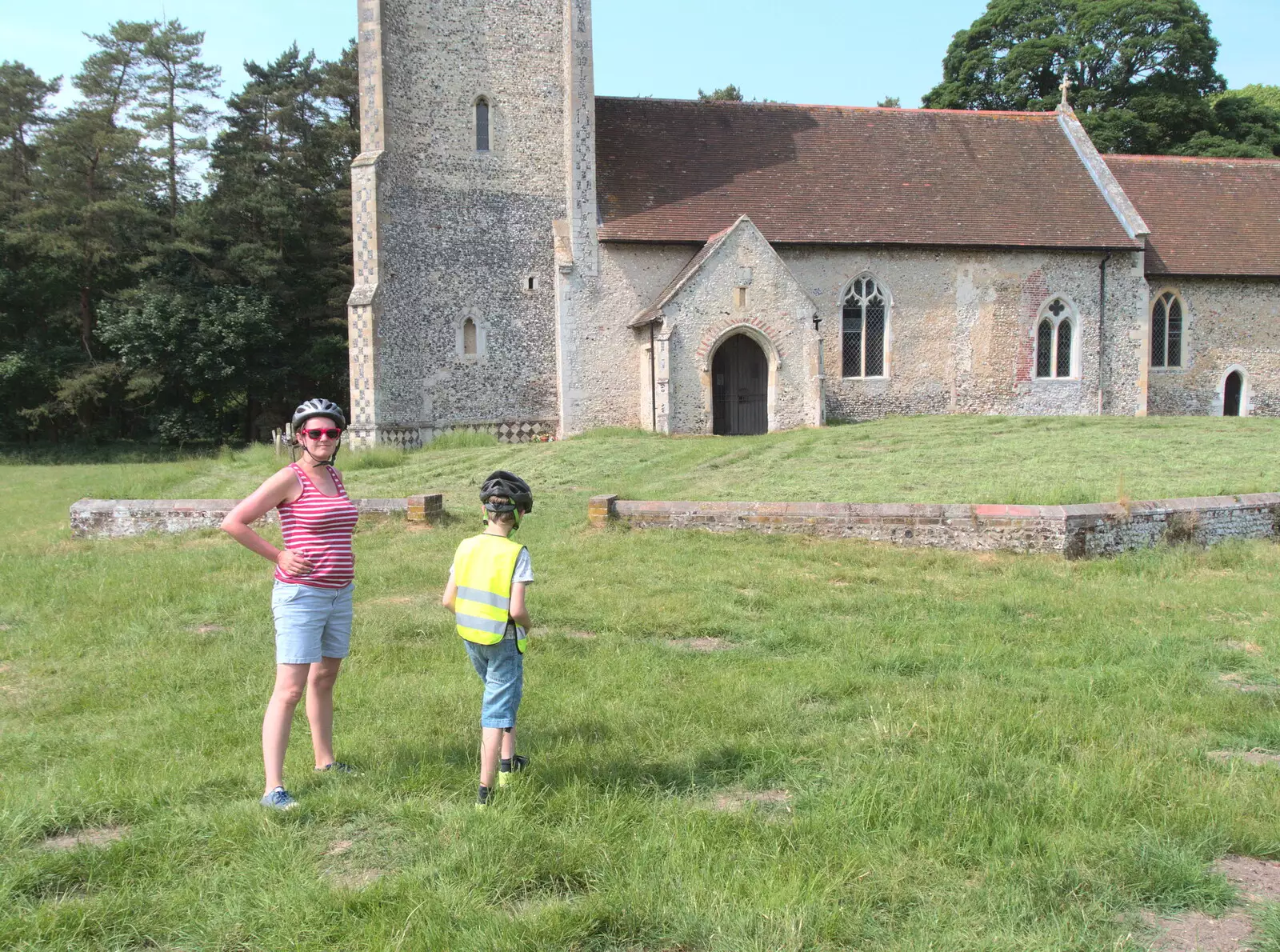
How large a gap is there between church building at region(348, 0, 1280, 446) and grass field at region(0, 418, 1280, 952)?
42.5 feet

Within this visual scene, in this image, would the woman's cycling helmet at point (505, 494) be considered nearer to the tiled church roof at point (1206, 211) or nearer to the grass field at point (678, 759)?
the grass field at point (678, 759)

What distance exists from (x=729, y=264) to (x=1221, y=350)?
15.1 m

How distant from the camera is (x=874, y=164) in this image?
25266mm

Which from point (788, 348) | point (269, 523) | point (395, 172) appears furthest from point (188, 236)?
point (269, 523)

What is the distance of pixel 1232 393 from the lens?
26.9 meters

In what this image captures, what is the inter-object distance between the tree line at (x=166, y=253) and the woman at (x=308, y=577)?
31.7 m

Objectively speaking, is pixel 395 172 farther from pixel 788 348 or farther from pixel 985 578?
pixel 985 578

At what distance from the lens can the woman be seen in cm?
412

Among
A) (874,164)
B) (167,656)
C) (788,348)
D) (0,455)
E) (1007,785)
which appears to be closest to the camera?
(1007,785)

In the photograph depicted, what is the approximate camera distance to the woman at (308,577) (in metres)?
4.12

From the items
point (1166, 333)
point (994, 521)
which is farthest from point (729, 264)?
point (1166, 333)

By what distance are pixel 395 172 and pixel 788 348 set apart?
32.6 feet

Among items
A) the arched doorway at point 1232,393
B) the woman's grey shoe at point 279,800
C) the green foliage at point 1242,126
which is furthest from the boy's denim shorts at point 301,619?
the green foliage at point 1242,126

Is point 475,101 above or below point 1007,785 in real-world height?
above
